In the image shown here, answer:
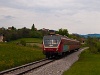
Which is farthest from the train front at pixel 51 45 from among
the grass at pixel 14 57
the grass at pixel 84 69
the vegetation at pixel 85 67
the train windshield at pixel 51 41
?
the grass at pixel 84 69

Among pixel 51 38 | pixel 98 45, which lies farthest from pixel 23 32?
pixel 51 38

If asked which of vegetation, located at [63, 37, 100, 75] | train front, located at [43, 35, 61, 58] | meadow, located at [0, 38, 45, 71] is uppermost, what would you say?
train front, located at [43, 35, 61, 58]

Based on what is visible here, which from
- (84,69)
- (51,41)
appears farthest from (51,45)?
(84,69)

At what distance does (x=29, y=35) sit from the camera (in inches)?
5536

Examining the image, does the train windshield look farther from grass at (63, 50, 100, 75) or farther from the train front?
grass at (63, 50, 100, 75)

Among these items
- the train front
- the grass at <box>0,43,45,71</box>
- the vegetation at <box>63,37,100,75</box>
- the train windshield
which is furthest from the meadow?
the vegetation at <box>63,37,100,75</box>

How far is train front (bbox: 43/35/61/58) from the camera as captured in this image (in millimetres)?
36688

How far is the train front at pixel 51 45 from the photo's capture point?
36688mm

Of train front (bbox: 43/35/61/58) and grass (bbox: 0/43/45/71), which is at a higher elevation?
train front (bbox: 43/35/61/58)

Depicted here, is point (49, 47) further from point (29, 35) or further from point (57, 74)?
point (29, 35)

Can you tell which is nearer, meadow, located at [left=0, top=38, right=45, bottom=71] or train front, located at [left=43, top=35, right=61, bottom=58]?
meadow, located at [left=0, top=38, right=45, bottom=71]

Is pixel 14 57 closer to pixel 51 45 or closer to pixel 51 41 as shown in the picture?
pixel 51 45

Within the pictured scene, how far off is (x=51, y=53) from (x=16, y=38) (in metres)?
95.1

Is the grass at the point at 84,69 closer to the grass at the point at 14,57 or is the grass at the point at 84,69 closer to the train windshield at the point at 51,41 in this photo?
the grass at the point at 14,57
